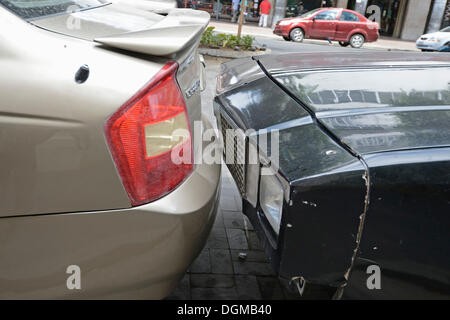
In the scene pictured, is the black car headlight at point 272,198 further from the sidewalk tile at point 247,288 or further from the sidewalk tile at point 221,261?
the sidewalk tile at point 221,261

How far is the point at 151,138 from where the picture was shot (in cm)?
152

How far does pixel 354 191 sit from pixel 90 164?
35.6 inches

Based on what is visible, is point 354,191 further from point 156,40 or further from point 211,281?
point 211,281

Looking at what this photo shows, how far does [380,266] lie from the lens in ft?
5.43

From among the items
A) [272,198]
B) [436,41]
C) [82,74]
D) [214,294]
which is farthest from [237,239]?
[436,41]

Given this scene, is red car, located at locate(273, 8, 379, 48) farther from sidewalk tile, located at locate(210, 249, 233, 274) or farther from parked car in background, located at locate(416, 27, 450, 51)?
sidewalk tile, located at locate(210, 249, 233, 274)

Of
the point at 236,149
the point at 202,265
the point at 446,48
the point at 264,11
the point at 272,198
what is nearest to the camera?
the point at 272,198

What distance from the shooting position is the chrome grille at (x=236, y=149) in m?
2.12

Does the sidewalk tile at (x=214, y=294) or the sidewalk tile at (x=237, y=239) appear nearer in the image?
the sidewalk tile at (x=214, y=294)

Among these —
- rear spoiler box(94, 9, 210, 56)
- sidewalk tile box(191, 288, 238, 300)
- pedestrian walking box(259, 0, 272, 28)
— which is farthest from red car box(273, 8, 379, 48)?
rear spoiler box(94, 9, 210, 56)

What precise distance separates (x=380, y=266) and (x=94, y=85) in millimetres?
1218

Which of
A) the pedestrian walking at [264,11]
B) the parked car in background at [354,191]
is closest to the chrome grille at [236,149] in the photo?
the parked car in background at [354,191]

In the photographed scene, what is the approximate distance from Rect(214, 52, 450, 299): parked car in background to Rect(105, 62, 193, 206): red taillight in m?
0.40

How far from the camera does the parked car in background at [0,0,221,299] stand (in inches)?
54.7
